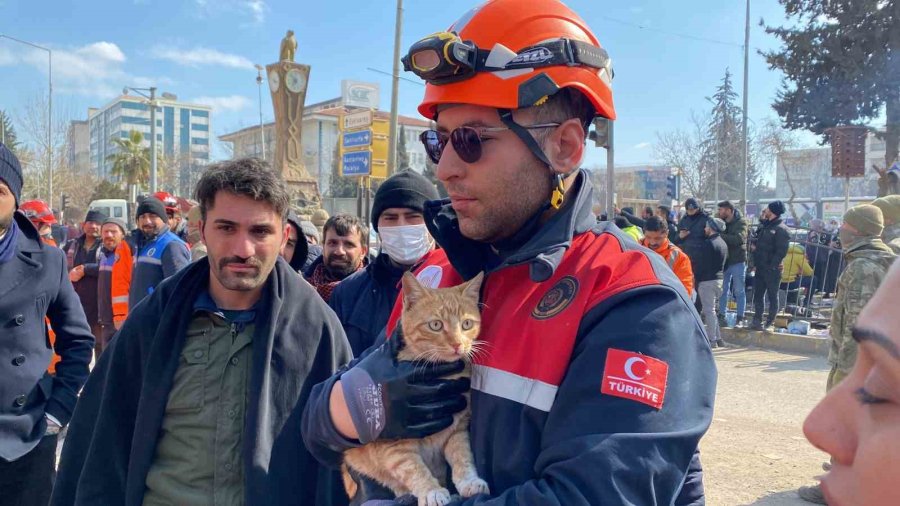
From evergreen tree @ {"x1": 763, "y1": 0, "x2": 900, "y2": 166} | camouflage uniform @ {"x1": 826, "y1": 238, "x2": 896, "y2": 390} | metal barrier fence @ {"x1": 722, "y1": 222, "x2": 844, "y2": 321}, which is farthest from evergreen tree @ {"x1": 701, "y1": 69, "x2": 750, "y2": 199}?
camouflage uniform @ {"x1": 826, "y1": 238, "x2": 896, "y2": 390}

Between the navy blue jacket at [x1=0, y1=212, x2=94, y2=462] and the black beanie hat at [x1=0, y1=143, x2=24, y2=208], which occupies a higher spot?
the black beanie hat at [x1=0, y1=143, x2=24, y2=208]

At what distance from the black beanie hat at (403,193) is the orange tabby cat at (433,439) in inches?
102

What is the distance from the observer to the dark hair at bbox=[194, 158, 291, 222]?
3.07m

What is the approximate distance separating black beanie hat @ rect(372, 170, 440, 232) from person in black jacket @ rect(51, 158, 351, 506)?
1.61 metres

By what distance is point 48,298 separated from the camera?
381 cm

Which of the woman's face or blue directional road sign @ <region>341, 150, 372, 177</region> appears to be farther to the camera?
blue directional road sign @ <region>341, 150, 372, 177</region>

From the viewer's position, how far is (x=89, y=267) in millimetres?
9039

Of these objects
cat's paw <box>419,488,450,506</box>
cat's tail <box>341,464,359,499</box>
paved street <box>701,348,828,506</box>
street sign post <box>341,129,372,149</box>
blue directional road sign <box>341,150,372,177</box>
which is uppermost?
street sign post <box>341,129,372,149</box>

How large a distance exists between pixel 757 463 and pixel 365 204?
34.7 ft

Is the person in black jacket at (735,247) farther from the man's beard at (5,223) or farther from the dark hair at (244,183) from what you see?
the man's beard at (5,223)

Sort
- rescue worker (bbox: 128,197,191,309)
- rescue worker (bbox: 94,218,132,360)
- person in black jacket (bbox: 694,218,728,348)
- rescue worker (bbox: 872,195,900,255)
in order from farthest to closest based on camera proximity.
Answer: person in black jacket (bbox: 694,218,728,348) → rescue worker (bbox: 94,218,132,360) → rescue worker (bbox: 872,195,900,255) → rescue worker (bbox: 128,197,191,309)

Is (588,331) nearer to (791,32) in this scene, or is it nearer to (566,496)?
(566,496)

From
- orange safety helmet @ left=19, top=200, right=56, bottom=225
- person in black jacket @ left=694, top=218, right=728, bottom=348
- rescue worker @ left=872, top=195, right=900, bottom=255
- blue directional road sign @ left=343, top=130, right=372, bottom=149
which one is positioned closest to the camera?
rescue worker @ left=872, top=195, right=900, bottom=255

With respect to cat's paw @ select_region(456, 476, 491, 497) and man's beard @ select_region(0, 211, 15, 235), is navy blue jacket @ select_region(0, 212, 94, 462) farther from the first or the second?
cat's paw @ select_region(456, 476, 491, 497)
